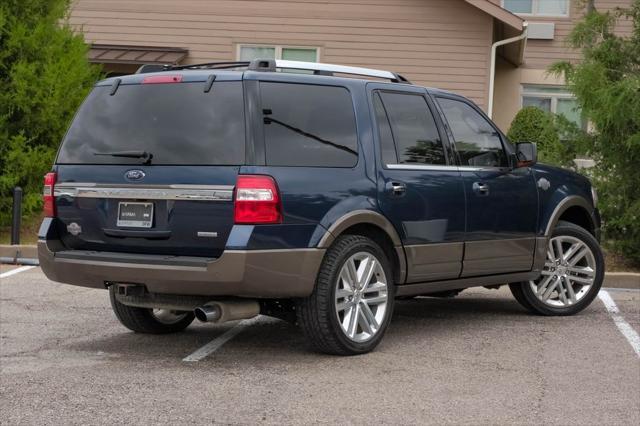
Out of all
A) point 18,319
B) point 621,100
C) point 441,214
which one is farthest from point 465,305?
point 18,319

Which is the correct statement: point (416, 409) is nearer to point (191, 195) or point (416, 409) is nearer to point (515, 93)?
point (191, 195)

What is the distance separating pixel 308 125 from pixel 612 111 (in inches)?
220

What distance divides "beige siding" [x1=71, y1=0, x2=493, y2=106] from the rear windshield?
13.0 meters

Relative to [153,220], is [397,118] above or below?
above

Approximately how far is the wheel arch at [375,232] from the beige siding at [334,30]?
41.3 ft

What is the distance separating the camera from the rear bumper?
6.55m

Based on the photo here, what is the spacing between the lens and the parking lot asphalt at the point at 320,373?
5719 millimetres

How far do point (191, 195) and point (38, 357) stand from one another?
1.61 meters

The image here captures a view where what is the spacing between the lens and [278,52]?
20312mm

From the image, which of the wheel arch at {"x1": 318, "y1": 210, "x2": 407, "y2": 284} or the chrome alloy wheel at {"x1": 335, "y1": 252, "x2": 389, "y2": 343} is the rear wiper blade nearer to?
the wheel arch at {"x1": 318, "y1": 210, "x2": 407, "y2": 284}

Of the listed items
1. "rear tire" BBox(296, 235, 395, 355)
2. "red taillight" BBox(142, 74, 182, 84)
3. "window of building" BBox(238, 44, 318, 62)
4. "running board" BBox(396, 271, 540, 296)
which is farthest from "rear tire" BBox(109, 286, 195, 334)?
"window of building" BBox(238, 44, 318, 62)

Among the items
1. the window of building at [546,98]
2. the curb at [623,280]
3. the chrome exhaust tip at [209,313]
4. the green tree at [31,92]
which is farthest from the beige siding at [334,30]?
the chrome exhaust tip at [209,313]

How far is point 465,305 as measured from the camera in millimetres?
9922

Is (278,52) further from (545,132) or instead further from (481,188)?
(481,188)
